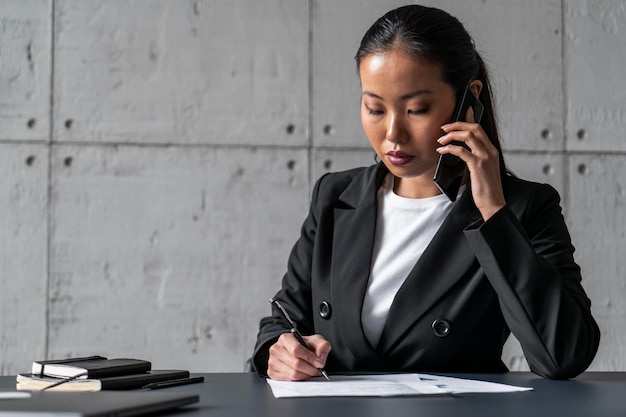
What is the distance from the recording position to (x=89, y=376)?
1379 millimetres

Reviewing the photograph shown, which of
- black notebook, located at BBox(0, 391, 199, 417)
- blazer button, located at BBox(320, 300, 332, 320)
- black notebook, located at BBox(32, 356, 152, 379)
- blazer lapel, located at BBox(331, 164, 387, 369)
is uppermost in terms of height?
blazer lapel, located at BBox(331, 164, 387, 369)

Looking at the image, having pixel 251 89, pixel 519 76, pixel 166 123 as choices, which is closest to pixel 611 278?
pixel 519 76

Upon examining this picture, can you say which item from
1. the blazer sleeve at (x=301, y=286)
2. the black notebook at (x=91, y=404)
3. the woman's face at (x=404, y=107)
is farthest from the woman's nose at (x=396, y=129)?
the black notebook at (x=91, y=404)

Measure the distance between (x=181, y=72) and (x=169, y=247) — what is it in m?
0.72

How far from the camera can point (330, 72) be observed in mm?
3406

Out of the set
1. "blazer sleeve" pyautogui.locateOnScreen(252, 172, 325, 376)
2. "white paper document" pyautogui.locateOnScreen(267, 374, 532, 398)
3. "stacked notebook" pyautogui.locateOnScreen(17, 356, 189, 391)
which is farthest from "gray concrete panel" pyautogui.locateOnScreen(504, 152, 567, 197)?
"stacked notebook" pyautogui.locateOnScreen(17, 356, 189, 391)

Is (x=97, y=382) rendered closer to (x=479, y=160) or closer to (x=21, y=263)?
(x=479, y=160)

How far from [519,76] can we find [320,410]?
2.63 m

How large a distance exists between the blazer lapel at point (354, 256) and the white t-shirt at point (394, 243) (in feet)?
0.12

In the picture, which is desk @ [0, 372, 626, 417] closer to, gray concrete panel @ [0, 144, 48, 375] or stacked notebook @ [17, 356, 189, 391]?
stacked notebook @ [17, 356, 189, 391]

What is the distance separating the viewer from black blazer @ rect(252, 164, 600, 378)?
5.21 feet

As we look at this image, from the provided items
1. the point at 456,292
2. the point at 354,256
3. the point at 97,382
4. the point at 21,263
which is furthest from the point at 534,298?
the point at 21,263

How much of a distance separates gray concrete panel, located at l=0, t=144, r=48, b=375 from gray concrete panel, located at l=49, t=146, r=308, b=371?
0.06 meters

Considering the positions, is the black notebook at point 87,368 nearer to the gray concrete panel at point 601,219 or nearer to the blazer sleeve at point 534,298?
the blazer sleeve at point 534,298
